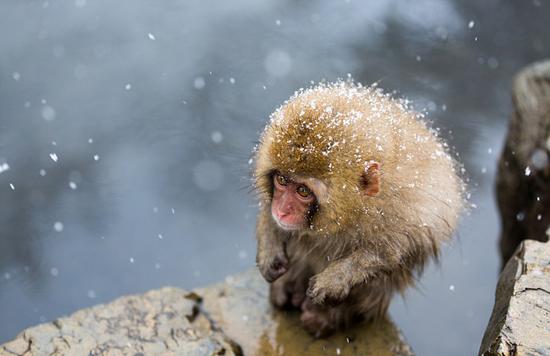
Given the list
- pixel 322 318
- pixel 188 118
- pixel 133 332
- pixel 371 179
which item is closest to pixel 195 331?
pixel 133 332

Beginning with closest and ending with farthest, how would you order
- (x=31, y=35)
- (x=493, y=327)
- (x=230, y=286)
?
(x=493, y=327) → (x=230, y=286) → (x=31, y=35)

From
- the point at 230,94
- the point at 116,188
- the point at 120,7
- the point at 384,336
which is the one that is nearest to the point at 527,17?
the point at 230,94

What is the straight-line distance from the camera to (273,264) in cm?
416

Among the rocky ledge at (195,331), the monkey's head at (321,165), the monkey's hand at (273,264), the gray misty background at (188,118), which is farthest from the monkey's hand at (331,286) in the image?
the gray misty background at (188,118)

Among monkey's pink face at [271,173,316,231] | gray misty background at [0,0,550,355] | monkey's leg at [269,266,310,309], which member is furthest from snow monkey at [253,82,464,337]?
gray misty background at [0,0,550,355]

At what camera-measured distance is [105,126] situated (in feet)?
26.2

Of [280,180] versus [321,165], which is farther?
[280,180]

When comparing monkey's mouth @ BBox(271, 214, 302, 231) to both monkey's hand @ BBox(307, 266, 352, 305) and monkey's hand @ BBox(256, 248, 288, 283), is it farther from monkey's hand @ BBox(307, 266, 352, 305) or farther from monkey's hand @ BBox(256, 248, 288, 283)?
monkey's hand @ BBox(256, 248, 288, 283)

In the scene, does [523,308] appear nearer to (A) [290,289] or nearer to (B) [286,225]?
(B) [286,225]

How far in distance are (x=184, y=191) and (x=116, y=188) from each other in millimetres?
688

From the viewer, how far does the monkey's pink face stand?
3617 millimetres

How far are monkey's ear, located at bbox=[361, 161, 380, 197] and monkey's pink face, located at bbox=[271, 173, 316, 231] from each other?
26 centimetres

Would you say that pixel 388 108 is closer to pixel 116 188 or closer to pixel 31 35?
pixel 116 188

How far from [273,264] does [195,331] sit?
2.17 ft
